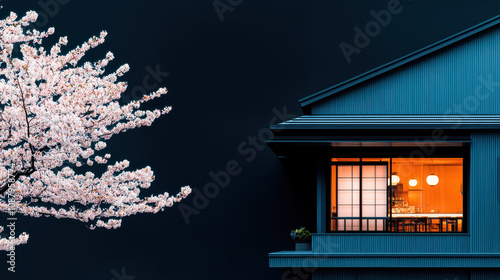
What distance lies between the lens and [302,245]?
41.5ft

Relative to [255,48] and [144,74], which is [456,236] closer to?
[255,48]

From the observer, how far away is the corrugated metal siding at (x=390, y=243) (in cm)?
1202

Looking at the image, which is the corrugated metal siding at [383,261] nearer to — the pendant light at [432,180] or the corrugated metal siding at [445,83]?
the pendant light at [432,180]

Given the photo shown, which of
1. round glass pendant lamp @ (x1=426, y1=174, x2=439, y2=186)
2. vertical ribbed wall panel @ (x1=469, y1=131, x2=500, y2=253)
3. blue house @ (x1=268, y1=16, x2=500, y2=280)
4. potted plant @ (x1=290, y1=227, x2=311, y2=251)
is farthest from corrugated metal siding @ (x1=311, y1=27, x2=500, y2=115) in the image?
potted plant @ (x1=290, y1=227, x2=311, y2=251)

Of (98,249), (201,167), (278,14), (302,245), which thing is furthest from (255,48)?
(98,249)

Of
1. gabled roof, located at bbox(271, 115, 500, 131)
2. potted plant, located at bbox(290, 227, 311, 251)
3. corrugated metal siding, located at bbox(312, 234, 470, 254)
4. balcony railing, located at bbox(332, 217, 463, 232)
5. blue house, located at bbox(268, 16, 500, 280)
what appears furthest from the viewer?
potted plant, located at bbox(290, 227, 311, 251)

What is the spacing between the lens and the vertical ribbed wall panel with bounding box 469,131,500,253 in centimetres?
1195

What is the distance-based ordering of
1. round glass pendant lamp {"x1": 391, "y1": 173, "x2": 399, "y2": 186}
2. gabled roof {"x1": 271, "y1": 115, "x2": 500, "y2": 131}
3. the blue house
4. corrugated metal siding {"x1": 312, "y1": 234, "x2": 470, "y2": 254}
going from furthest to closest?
round glass pendant lamp {"x1": 391, "y1": 173, "x2": 399, "y2": 186}
corrugated metal siding {"x1": 312, "y1": 234, "x2": 470, "y2": 254}
the blue house
gabled roof {"x1": 271, "y1": 115, "x2": 500, "y2": 131}

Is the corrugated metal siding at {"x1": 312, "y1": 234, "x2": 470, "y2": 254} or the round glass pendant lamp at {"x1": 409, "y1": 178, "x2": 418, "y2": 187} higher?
the round glass pendant lamp at {"x1": 409, "y1": 178, "x2": 418, "y2": 187}

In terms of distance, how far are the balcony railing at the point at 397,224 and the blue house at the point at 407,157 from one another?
0.02m

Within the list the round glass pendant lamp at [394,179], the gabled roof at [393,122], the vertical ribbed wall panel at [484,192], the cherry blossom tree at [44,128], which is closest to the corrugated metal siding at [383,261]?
the vertical ribbed wall panel at [484,192]

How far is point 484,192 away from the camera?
12.0 m

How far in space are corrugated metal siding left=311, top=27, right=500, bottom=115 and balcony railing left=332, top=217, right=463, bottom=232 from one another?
247cm

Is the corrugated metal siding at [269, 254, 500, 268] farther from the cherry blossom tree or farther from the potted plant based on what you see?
the cherry blossom tree
